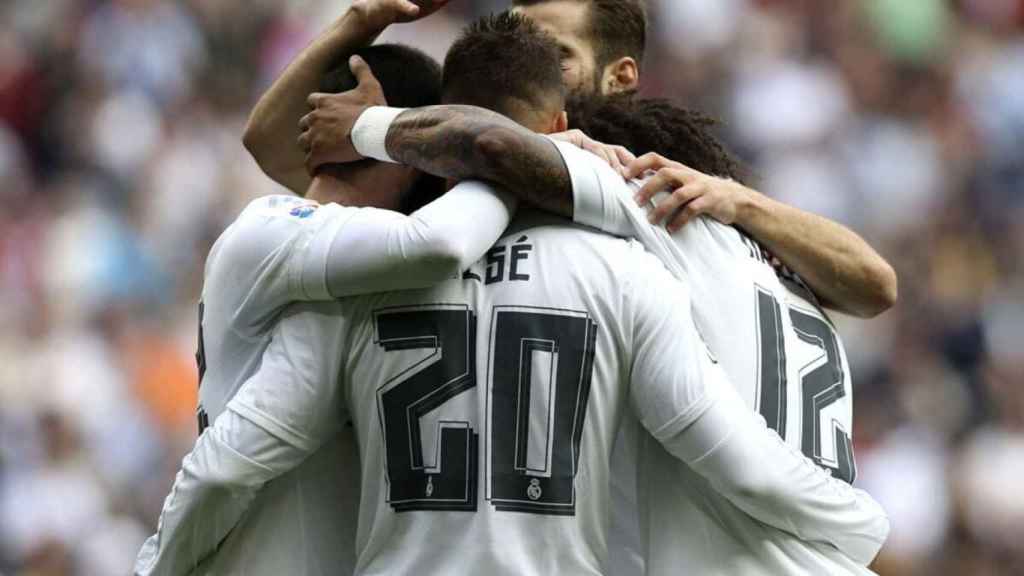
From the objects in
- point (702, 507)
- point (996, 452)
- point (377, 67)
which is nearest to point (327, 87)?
point (377, 67)

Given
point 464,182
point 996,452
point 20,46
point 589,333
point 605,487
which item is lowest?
point 996,452

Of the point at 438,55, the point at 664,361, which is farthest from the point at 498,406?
the point at 438,55

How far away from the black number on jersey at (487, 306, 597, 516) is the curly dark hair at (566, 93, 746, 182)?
580mm

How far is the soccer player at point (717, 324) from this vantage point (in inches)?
137

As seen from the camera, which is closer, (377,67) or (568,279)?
(568,279)

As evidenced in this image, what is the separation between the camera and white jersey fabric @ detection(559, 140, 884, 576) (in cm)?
352

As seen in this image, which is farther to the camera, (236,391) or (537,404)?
(236,391)

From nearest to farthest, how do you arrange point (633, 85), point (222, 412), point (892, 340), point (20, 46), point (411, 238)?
point (411, 238)
point (222, 412)
point (633, 85)
point (892, 340)
point (20, 46)

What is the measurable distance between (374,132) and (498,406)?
600mm

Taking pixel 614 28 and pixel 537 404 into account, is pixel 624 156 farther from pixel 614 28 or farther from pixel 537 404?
pixel 614 28

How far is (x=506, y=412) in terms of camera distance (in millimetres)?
3445

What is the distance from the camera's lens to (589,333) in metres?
3.46

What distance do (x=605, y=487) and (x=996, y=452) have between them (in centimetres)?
506

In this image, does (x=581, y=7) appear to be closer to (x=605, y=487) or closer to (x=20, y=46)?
(x=605, y=487)
